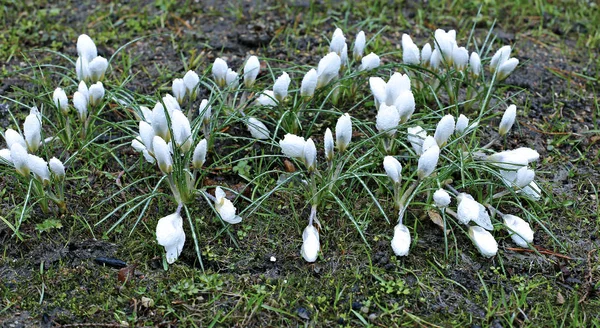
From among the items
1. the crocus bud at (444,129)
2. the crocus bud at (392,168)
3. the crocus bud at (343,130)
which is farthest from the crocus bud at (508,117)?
the crocus bud at (343,130)

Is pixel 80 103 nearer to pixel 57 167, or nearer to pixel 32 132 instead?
pixel 32 132

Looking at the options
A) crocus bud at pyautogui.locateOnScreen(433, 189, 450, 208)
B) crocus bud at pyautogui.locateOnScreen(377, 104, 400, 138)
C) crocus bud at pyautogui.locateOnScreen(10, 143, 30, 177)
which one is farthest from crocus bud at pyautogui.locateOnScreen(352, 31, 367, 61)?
crocus bud at pyautogui.locateOnScreen(10, 143, 30, 177)

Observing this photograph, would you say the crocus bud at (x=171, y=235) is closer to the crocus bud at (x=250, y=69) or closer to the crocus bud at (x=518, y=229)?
the crocus bud at (x=250, y=69)

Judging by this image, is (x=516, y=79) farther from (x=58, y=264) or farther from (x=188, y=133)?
(x=58, y=264)

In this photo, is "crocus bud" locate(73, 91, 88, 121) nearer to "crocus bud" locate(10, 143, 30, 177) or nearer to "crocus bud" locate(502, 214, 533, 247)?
"crocus bud" locate(10, 143, 30, 177)

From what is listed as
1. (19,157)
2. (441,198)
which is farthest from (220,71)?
(441,198)

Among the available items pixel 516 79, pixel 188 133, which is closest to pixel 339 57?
pixel 188 133
